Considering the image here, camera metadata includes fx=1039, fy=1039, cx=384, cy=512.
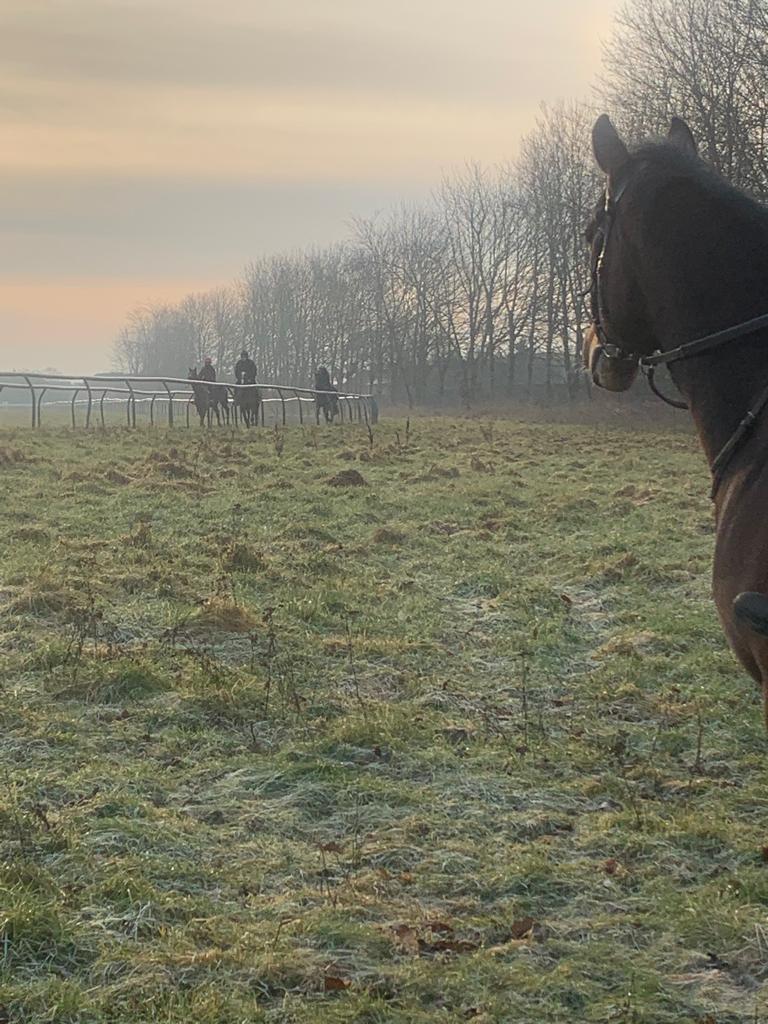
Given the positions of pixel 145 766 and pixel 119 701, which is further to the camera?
pixel 119 701

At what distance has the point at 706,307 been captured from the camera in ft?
12.7

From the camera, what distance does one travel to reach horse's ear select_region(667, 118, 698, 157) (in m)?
4.24

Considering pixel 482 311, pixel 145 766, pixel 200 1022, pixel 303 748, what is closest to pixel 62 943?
pixel 200 1022

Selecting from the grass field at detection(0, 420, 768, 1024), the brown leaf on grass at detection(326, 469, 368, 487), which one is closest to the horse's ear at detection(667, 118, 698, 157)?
the grass field at detection(0, 420, 768, 1024)

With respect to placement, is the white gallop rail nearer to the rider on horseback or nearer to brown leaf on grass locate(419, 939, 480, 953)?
the rider on horseback

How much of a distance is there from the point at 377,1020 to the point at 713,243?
2.90 metres

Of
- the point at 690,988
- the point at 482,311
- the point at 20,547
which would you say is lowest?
the point at 690,988

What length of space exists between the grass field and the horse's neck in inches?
69.8

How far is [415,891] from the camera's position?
3.92m

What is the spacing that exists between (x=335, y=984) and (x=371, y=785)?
5.12 ft

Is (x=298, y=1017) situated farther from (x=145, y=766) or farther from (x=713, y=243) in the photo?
(x=713, y=243)

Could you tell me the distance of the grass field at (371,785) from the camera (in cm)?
334

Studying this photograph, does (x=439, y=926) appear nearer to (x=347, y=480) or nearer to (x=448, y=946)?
(x=448, y=946)

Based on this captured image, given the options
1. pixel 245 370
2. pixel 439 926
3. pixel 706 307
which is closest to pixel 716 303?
pixel 706 307
